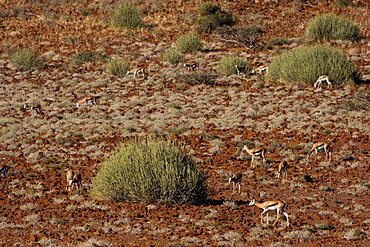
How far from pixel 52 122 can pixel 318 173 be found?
1159 centimetres

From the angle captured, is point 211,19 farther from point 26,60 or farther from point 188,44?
point 26,60

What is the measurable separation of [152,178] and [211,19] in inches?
1158

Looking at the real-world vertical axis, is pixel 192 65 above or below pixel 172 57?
A: above

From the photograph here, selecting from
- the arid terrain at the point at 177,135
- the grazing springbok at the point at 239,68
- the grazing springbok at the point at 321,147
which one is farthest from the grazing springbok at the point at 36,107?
the grazing springbok at the point at 321,147

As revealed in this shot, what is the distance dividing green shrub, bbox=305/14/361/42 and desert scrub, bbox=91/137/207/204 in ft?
83.9

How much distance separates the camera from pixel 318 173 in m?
14.9

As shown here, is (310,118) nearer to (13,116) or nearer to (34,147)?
(34,147)

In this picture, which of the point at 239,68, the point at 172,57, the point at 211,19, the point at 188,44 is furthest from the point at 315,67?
the point at 211,19

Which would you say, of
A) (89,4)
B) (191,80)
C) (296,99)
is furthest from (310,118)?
(89,4)

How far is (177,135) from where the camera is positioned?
19.1m

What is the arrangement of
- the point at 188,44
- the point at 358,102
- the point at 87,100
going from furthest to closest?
the point at 188,44 → the point at 87,100 → the point at 358,102

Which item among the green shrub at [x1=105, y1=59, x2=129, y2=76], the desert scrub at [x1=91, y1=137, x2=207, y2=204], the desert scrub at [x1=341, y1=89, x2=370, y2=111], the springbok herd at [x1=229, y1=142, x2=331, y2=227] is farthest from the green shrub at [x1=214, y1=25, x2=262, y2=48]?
the desert scrub at [x1=91, y1=137, x2=207, y2=204]

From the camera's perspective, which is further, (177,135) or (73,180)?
(177,135)

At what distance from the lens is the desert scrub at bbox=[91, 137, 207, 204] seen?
38.7 ft
